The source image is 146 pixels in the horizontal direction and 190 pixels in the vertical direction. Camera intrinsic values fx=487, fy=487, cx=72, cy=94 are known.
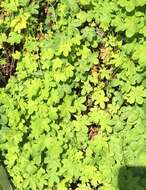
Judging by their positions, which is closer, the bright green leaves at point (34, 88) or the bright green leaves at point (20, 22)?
the bright green leaves at point (34, 88)

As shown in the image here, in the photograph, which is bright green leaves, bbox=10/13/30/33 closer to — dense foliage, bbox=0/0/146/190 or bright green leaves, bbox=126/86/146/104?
dense foliage, bbox=0/0/146/190

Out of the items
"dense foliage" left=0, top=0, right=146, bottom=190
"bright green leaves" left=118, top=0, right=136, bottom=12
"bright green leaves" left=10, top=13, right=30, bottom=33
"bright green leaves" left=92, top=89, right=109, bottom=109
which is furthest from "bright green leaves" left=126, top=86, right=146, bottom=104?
"bright green leaves" left=10, top=13, right=30, bottom=33

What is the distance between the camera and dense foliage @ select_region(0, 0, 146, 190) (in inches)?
126

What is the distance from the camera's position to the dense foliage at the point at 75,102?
3.19 meters

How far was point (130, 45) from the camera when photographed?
10.2 ft

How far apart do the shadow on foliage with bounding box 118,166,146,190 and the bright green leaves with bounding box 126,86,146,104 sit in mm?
426

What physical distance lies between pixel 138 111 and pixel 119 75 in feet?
0.92

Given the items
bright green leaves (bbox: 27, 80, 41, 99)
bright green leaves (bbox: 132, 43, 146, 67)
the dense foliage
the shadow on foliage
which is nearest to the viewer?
bright green leaves (bbox: 132, 43, 146, 67)

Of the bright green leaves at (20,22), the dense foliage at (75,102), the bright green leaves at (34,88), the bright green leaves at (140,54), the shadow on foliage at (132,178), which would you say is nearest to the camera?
the bright green leaves at (140,54)

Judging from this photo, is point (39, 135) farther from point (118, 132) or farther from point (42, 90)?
point (118, 132)

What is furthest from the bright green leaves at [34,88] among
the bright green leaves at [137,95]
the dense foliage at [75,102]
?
the bright green leaves at [137,95]

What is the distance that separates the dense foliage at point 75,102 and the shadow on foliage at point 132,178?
1 cm

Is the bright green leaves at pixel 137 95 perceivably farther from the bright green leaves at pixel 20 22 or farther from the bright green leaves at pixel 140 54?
the bright green leaves at pixel 20 22

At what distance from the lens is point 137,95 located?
10.2 ft
